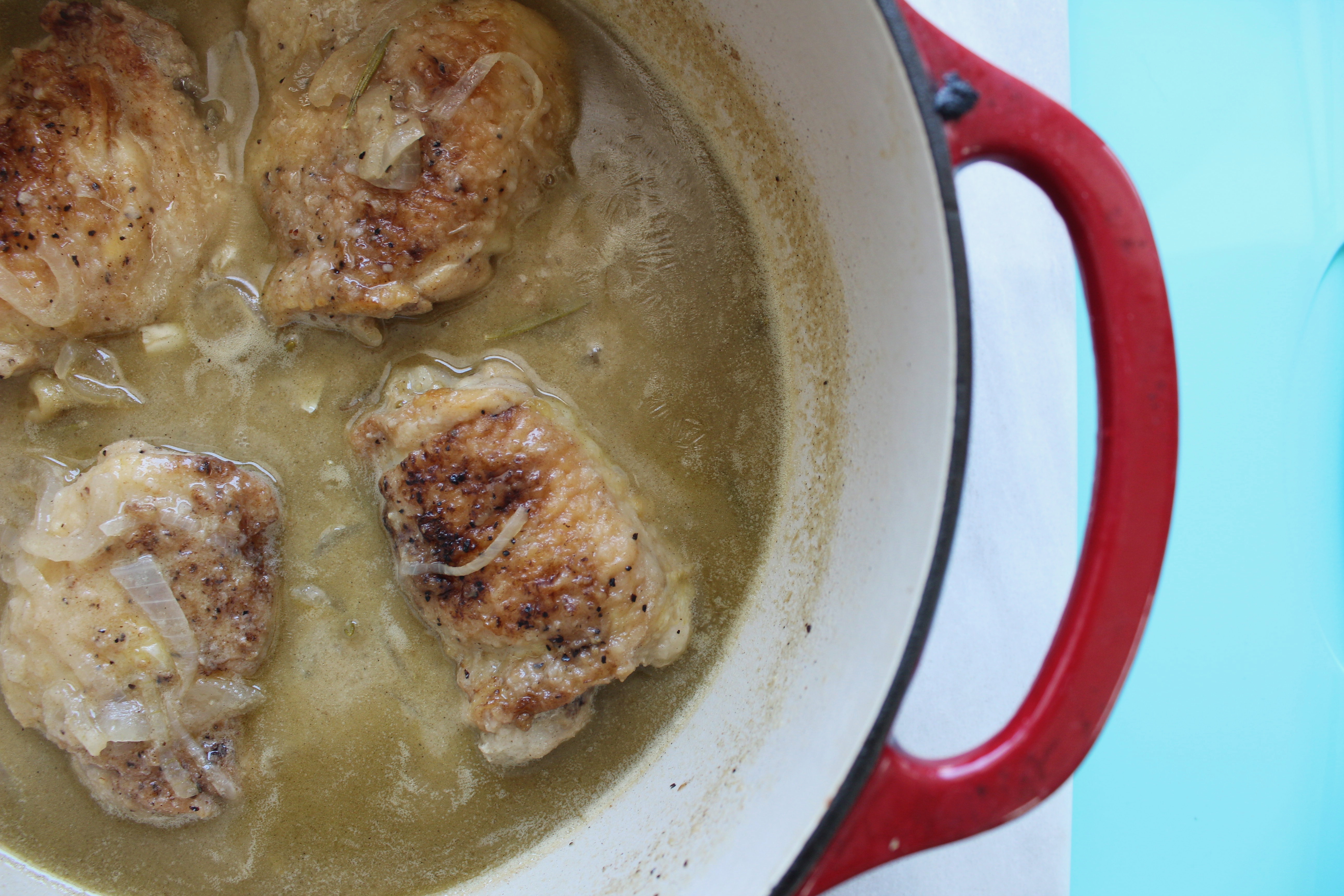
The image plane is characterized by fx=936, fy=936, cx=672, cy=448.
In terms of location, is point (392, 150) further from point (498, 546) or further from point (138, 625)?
point (138, 625)

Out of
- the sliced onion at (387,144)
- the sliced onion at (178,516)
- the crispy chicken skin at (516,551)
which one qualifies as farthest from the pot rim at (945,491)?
the sliced onion at (178,516)

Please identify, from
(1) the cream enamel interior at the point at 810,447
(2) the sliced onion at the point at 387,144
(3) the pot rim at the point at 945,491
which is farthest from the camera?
(2) the sliced onion at the point at 387,144

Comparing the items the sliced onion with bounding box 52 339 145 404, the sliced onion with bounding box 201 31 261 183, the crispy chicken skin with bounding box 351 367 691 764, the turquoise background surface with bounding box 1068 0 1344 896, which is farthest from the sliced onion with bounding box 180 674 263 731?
the turquoise background surface with bounding box 1068 0 1344 896

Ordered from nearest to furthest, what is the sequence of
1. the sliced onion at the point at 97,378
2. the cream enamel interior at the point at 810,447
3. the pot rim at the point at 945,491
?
1. the pot rim at the point at 945,491
2. the cream enamel interior at the point at 810,447
3. the sliced onion at the point at 97,378

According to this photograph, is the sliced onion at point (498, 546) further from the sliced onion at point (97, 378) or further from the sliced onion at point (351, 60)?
the sliced onion at point (351, 60)

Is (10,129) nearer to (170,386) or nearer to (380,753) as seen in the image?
(170,386)

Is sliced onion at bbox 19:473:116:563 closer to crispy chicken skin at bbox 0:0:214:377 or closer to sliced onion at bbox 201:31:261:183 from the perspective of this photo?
→ crispy chicken skin at bbox 0:0:214:377
